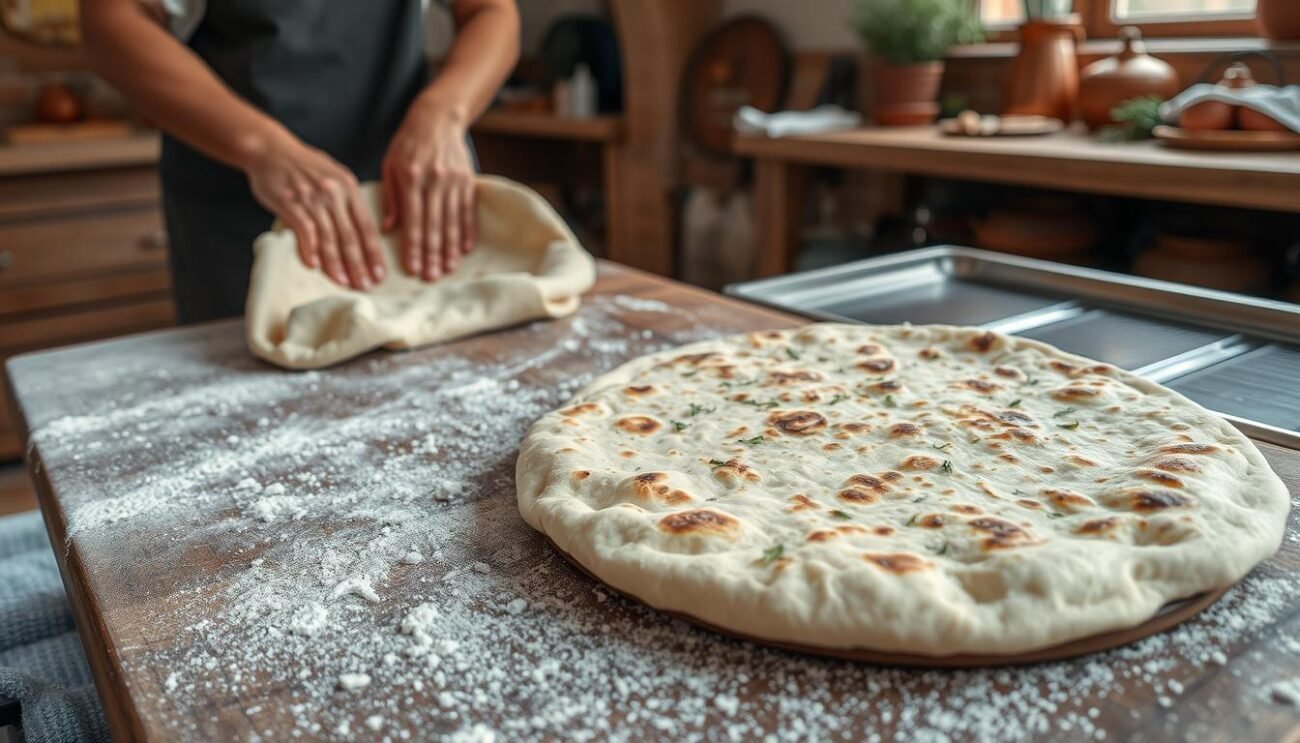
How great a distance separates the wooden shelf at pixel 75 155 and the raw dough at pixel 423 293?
199cm

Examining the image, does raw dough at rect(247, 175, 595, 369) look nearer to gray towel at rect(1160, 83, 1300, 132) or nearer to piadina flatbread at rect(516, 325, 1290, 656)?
piadina flatbread at rect(516, 325, 1290, 656)

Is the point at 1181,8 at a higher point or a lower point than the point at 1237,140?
higher

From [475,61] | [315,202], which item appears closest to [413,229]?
[315,202]

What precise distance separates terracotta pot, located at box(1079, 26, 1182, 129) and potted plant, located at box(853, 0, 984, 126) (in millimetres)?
398

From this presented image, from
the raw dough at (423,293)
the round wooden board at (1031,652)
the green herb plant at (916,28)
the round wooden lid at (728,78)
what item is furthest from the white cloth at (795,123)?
the round wooden board at (1031,652)

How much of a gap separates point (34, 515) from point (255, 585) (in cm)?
100

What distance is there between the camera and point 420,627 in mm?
658

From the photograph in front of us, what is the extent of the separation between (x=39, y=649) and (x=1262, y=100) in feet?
6.68

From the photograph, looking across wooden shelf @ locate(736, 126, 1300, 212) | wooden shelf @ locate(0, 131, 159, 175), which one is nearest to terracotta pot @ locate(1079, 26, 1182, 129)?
wooden shelf @ locate(736, 126, 1300, 212)

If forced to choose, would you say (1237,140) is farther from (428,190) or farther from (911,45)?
(428,190)

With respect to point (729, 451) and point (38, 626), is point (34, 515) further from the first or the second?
point (729, 451)

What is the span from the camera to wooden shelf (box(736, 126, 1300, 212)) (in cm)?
167

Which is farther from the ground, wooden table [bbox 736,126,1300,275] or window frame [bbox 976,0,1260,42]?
window frame [bbox 976,0,1260,42]

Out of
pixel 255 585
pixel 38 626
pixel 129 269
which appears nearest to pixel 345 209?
pixel 38 626
